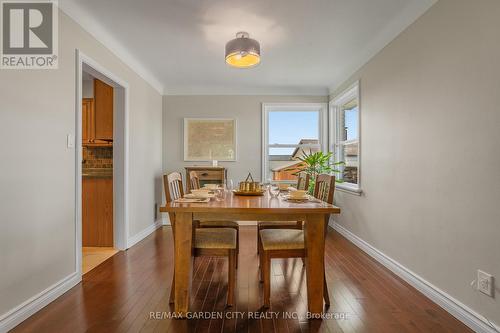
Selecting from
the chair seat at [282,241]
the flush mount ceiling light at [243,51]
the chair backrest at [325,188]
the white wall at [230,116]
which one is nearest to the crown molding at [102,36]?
the white wall at [230,116]

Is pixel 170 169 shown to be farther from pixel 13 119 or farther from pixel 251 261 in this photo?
pixel 13 119

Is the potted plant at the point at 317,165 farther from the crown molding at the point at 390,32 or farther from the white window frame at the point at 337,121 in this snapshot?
the crown molding at the point at 390,32

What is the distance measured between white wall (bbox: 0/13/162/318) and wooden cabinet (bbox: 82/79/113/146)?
845 millimetres

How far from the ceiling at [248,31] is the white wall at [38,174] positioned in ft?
1.40

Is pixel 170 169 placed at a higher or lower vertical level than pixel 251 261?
higher

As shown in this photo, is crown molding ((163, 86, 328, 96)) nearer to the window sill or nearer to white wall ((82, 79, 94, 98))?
white wall ((82, 79, 94, 98))

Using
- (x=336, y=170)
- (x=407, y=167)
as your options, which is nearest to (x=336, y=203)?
(x=336, y=170)

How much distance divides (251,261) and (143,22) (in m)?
2.59

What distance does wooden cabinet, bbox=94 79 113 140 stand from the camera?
11.7 feet

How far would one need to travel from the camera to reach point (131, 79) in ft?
11.9

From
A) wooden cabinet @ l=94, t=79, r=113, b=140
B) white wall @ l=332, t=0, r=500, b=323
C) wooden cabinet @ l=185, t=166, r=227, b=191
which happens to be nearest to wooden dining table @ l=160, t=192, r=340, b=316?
white wall @ l=332, t=0, r=500, b=323

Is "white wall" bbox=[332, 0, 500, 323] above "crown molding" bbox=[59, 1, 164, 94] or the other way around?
the other way around

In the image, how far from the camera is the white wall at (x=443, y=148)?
5.51ft

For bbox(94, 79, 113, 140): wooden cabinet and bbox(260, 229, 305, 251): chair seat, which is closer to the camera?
bbox(260, 229, 305, 251): chair seat
